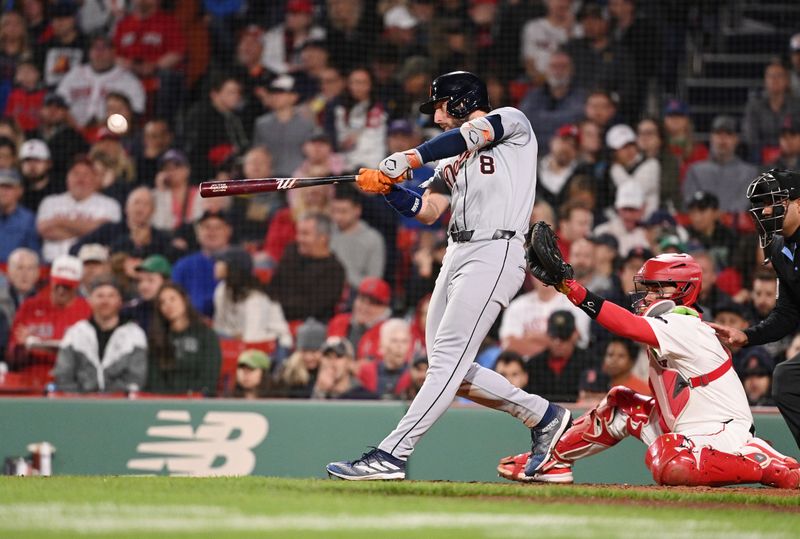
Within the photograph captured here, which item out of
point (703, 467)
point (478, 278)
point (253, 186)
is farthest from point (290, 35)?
point (703, 467)

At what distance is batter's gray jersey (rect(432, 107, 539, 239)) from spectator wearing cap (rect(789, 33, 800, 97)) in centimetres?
583

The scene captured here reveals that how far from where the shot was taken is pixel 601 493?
5281 mm

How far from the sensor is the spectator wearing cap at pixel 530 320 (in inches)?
364

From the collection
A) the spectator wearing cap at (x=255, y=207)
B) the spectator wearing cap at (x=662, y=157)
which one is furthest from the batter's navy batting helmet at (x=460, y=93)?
the spectator wearing cap at (x=255, y=207)

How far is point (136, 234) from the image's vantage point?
10.6 m

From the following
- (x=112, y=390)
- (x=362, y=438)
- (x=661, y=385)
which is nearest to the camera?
(x=661, y=385)

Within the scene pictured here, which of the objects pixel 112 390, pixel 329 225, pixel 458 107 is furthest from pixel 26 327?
pixel 458 107

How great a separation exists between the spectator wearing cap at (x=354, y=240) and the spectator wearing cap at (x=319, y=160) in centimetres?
54

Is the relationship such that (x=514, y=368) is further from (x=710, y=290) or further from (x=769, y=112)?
(x=769, y=112)

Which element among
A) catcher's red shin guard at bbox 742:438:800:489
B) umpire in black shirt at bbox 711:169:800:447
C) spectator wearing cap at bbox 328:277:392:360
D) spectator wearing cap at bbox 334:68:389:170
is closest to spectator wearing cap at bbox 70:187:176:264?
spectator wearing cap at bbox 328:277:392:360

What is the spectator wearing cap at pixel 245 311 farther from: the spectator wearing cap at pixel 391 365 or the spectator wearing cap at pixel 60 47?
the spectator wearing cap at pixel 60 47

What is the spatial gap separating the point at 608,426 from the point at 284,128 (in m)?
6.10

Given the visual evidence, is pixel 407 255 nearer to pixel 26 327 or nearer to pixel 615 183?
pixel 615 183

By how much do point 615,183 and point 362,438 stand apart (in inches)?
145
